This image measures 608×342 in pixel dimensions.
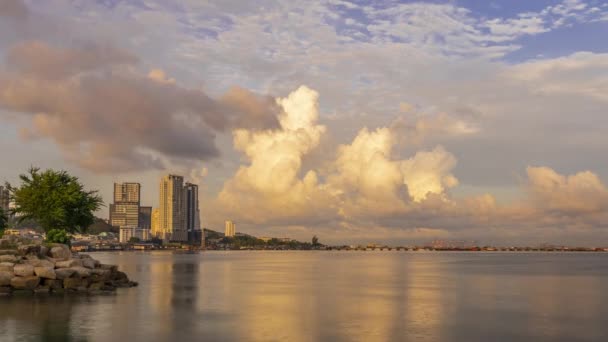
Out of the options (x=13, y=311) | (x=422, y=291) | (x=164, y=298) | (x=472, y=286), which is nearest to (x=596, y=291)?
(x=472, y=286)

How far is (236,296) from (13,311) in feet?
82.5

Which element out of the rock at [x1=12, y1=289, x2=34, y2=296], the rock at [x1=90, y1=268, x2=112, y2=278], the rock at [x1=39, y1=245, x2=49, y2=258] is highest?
the rock at [x1=39, y1=245, x2=49, y2=258]

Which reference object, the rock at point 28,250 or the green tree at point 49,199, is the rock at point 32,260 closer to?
the rock at point 28,250

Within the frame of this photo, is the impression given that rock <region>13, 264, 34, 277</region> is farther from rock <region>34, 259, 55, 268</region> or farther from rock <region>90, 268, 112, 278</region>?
rock <region>90, 268, 112, 278</region>

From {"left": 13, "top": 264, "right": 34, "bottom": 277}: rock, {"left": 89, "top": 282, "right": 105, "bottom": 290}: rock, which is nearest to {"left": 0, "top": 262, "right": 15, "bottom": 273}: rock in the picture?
{"left": 13, "top": 264, "right": 34, "bottom": 277}: rock

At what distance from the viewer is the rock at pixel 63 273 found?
64.4m

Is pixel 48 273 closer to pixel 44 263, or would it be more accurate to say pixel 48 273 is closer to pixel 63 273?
pixel 63 273

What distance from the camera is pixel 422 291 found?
256 feet

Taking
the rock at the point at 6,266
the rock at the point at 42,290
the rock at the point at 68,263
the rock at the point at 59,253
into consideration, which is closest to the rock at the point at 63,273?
the rock at the point at 68,263

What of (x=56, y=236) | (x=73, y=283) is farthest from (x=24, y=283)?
(x=56, y=236)

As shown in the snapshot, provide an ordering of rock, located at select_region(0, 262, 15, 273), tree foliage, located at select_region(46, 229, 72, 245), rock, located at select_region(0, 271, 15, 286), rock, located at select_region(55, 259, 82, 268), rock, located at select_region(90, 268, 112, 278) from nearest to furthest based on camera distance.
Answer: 1. rock, located at select_region(0, 271, 15, 286)
2. rock, located at select_region(0, 262, 15, 273)
3. rock, located at select_region(55, 259, 82, 268)
4. rock, located at select_region(90, 268, 112, 278)
5. tree foliage, located at select_region(46, 229, 72, 245)

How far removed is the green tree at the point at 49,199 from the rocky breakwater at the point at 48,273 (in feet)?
53.3

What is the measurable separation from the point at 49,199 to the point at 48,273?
86.9 feet

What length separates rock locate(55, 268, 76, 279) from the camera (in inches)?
2536
